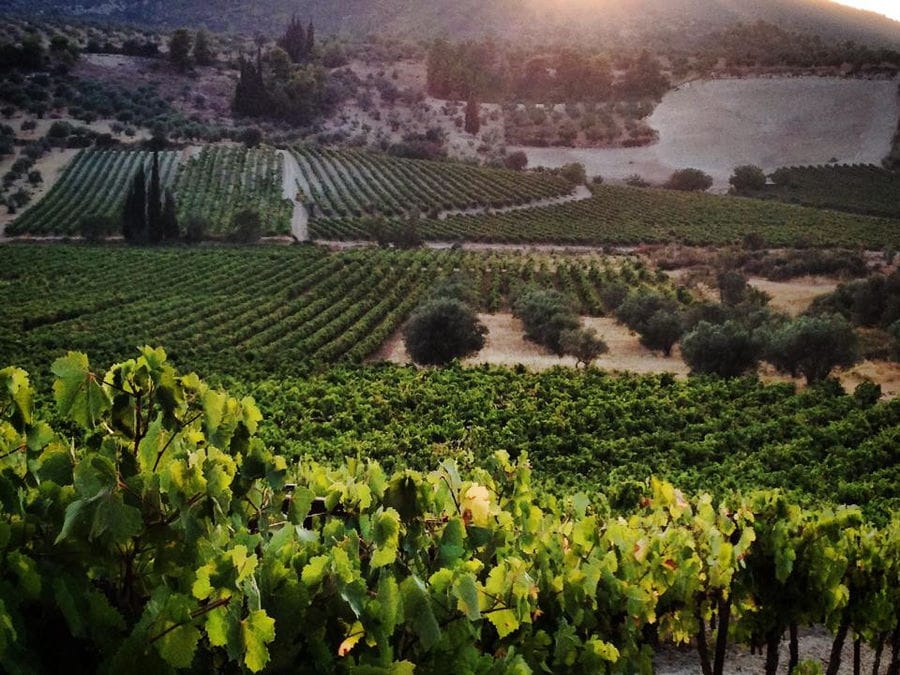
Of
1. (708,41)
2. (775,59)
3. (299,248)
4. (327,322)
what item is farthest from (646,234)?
(708,41)

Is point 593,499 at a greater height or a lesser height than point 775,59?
lesser

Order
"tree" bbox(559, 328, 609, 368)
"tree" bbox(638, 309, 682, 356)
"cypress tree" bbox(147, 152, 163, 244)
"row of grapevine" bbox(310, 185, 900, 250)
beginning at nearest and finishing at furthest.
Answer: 1. "tree" bbox(559, 328, 609, 368)
2. "tree" bbox(638, 309, 682, 356)
3. "cypress tree" bbox(147, 152, 163, 244)
4. "row of grapevine" bbox(310, 185, 900, 250)

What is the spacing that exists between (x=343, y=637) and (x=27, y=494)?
1.91 meters

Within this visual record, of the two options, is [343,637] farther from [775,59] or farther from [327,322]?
[775,59]

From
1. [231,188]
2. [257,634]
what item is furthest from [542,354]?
[231,188]

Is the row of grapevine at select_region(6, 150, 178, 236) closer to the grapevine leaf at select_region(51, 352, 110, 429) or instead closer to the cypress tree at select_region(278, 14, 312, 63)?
the cypress tree at select_region(278, 14, 312, 63)

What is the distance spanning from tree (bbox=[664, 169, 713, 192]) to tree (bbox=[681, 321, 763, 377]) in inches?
2651

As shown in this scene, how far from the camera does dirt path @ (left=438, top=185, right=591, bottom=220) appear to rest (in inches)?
3285

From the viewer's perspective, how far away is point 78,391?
12.9ft

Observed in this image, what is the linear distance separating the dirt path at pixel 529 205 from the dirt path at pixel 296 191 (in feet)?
43.8

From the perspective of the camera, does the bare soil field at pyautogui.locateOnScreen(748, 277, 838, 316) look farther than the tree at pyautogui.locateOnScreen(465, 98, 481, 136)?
No

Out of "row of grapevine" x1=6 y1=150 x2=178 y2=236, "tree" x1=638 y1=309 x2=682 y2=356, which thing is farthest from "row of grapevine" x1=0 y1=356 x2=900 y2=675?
"row of grapevine" x1=6 y1=150 x2=178 y2=236

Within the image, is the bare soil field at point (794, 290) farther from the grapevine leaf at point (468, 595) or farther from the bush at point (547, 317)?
the grapevine leaf at point (468, 595)

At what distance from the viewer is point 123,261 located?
58.8 m
